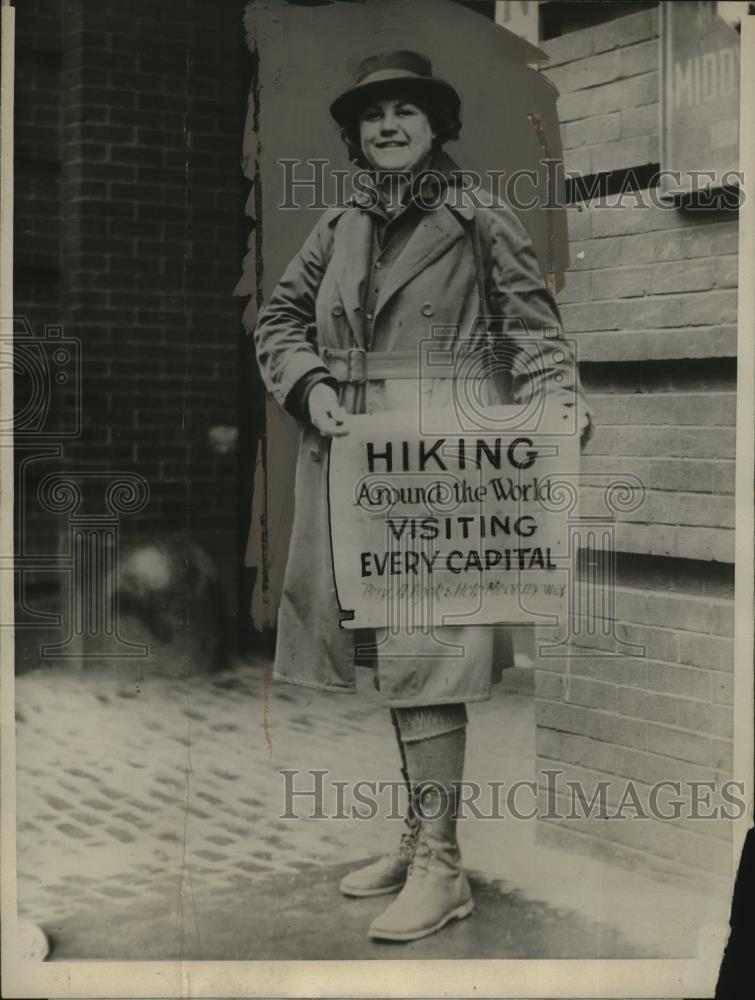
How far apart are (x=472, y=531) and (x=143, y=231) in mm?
1516

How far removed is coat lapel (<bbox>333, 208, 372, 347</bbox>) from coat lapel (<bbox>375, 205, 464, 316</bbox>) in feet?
0.25

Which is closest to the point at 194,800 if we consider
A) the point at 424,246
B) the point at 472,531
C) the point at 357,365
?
the point at 472,531

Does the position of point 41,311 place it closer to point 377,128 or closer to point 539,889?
point 377,128

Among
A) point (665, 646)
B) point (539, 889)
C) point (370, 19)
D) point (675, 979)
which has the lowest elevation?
point (675, 979)

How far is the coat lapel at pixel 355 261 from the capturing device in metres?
4.65

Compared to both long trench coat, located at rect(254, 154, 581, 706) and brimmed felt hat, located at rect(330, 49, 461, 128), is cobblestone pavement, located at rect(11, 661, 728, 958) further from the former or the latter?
brimmed felt hat, located at rect(330, 49, 461, 128)

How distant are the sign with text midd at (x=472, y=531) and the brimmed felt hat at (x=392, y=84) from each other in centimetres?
105

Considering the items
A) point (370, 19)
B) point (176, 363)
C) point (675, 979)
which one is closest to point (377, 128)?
point (370, 19)

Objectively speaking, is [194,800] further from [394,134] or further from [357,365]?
[394,134]

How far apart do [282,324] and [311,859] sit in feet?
6.03

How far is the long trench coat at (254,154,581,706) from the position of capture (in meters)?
4.62

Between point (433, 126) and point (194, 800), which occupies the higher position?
point (433, 126)

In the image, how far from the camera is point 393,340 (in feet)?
15.2

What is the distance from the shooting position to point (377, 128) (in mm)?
4648
